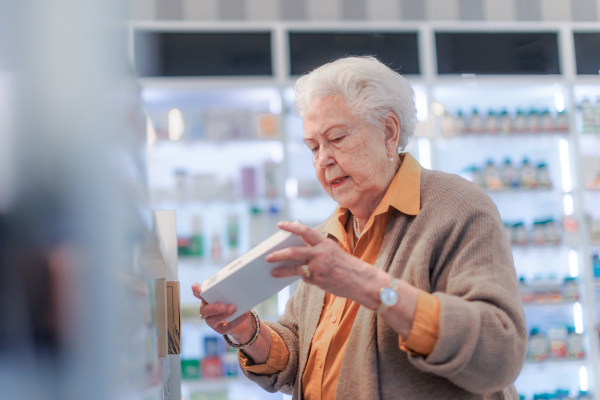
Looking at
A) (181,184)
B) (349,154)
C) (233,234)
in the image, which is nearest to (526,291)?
(233,234)

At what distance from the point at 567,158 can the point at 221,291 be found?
3.45 m

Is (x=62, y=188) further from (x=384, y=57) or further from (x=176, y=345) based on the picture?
(x=384, y=57)

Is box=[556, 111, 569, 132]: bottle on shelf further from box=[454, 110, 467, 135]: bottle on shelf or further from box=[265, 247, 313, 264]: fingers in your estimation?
box=[265, 247, 313, 264]: fingers

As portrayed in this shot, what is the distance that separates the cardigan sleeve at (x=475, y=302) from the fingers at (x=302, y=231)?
26cm

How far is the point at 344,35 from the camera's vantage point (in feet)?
11.3

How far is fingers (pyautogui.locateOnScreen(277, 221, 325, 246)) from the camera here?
2.77ft

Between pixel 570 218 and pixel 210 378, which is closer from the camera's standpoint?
pixel 210 378

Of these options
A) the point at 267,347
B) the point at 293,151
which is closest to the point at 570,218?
the point at 293,151

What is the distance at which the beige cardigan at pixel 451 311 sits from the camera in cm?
88

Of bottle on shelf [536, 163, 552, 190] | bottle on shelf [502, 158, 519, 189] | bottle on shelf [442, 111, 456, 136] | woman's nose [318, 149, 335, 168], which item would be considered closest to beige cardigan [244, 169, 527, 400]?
woman's nose [318, 149, 335, 168]

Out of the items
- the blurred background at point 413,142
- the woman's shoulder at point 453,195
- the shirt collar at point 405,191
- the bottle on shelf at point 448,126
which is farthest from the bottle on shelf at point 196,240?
the woman's shoulder at point 453,195

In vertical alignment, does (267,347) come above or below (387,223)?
below

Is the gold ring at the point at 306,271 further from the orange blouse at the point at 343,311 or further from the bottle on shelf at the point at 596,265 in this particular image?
the bottle on shelf at the point at 596,265

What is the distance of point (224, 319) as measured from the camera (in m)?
1.10
